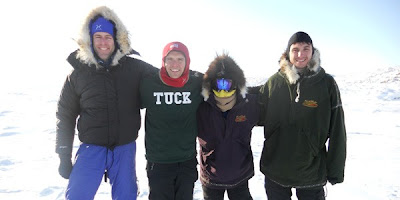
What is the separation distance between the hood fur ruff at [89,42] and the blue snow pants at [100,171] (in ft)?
3.05

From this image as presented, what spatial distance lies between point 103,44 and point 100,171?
4.44ft

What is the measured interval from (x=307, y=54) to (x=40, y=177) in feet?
15.9

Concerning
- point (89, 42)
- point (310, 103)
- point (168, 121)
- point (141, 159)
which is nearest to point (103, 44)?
point (89, 42)

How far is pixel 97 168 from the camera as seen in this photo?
2695mm

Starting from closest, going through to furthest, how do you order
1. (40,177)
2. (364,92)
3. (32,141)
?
(40,177), (32,141), (364,92)

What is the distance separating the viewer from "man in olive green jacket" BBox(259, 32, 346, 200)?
8.77 ft

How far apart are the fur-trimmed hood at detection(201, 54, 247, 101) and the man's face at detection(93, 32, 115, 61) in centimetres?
111

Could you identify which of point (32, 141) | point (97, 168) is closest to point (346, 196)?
point (97, 168)

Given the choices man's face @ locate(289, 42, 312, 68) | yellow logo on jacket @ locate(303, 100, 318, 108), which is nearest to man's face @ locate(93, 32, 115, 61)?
man's face @ locate(289, 42, 312, 68)

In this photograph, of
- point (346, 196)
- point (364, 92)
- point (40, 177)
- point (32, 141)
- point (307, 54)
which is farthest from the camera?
point (364, 92)

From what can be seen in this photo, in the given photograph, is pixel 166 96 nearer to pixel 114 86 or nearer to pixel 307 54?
pixel 114 86

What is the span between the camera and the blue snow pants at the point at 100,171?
2.61 metres

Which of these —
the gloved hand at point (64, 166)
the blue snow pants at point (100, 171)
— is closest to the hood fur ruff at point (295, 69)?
the blue snow pants at point (100, 171)

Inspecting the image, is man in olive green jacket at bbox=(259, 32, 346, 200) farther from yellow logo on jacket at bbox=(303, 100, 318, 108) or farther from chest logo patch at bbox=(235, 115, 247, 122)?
chest logo patch at bbox=(235, 115, 247, 122)
